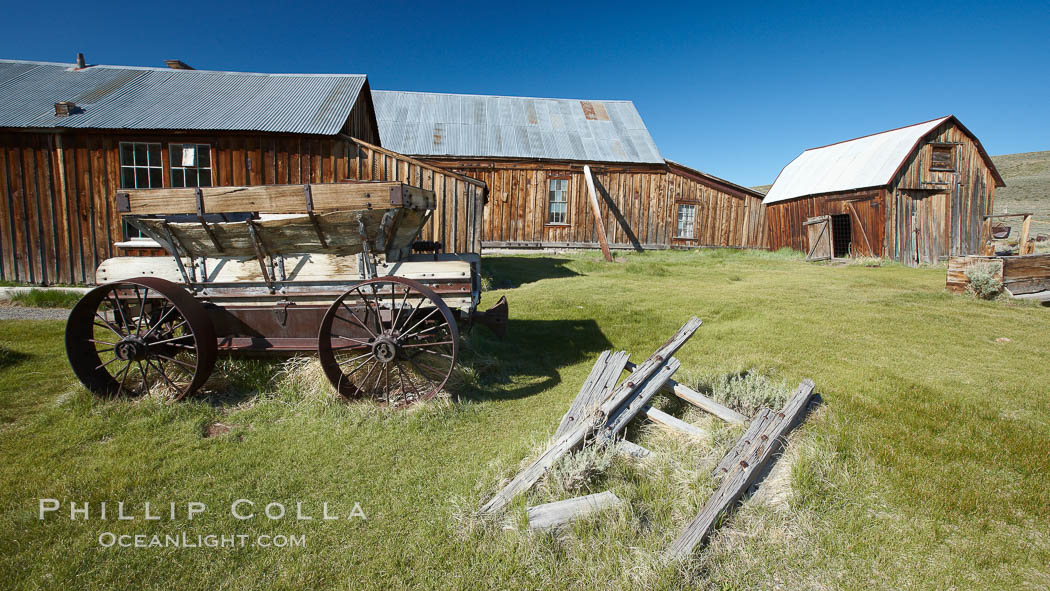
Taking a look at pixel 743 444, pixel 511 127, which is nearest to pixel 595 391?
pixel 743 444

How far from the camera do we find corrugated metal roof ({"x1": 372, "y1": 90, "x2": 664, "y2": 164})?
63.5 ft

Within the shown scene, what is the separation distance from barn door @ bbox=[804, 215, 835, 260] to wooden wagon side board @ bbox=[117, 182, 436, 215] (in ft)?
60.3

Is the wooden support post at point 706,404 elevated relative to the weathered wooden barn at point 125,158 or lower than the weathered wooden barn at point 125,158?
lower

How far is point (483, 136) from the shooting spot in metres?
19.9

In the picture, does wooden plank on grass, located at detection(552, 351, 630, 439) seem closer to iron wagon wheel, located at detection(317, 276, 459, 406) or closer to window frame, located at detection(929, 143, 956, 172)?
iron wagon wheel, located at detection(317, 276, 459, 406)

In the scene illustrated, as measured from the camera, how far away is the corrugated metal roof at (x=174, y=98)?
10766 millimetres

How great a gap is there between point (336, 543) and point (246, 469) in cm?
125

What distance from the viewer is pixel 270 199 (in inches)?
178

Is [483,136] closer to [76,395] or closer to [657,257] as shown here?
[657,257]

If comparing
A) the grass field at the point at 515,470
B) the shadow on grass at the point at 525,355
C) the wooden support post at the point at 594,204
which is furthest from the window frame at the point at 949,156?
the shadow on grass at the point at 525,355

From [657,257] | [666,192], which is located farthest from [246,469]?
[666,192]

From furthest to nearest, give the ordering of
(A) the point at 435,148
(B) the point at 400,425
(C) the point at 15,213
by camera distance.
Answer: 1. (A) the point at 435,148
2. (C) the point at 15,213
3. (B) the point at 400,425

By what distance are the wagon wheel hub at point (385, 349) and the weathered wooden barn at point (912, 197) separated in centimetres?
1885

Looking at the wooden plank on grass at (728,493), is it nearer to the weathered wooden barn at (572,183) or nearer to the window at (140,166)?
the window at (140,166)
